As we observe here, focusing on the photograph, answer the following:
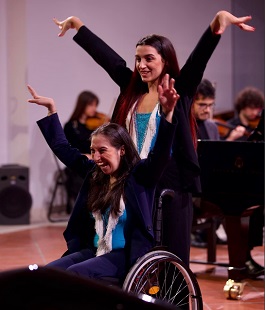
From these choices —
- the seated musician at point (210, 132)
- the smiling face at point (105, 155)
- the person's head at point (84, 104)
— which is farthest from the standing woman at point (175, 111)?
the person's head at point (84, 104)

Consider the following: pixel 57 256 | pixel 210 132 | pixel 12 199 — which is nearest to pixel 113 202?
pixel 210 132

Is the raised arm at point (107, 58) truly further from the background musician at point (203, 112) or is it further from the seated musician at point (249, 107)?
the seated musician at point (249, 107)

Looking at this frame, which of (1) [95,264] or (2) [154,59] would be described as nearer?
(1) [95,264]

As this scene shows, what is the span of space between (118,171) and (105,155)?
7 centimetres

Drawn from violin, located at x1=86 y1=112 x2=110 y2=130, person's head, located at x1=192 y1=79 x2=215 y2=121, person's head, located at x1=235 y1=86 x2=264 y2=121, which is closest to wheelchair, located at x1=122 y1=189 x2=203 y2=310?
person's head, located at x1=192 y1=79 x2=215 y2=121

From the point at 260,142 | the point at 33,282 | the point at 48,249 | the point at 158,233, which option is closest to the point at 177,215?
the point at 158,233

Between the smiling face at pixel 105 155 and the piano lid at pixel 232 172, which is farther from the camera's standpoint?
the piano lid at pixel 232 172

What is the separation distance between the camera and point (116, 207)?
248 centimetres

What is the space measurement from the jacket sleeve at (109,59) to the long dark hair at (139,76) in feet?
0.19

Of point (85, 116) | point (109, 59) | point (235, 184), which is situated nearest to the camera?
point (109, 59)

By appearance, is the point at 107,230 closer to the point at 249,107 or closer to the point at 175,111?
the point at 175,111

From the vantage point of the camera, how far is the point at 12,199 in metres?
6.37

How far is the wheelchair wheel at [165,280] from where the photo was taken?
2.25 meters

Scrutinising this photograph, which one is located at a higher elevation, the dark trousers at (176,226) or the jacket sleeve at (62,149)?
the jacket sleeve at (62,149)
